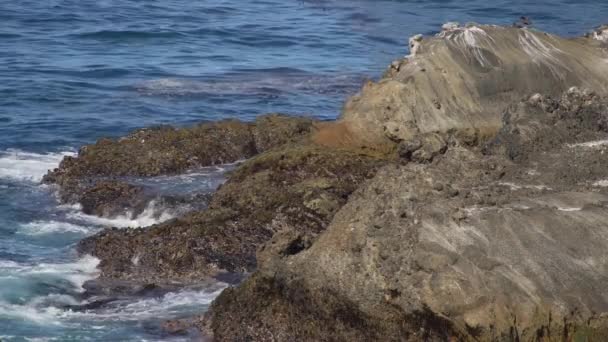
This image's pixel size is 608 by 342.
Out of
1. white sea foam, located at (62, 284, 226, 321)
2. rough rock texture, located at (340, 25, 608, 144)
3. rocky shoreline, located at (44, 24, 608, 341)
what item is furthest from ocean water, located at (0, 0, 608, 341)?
rough rock texture, located at (340, 25, 608, 144)

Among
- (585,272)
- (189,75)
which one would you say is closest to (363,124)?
(585,272)

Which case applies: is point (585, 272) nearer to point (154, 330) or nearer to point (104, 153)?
point (154, 330)

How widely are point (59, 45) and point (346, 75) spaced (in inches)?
408

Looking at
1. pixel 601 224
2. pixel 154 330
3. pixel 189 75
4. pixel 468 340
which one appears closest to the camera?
pixel 468 340

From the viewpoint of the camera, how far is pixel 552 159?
15172 mm

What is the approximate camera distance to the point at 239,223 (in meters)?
17.1

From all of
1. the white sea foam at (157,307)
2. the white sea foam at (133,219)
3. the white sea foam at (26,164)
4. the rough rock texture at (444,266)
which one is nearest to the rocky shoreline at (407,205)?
the rough rock texture at (444,266)

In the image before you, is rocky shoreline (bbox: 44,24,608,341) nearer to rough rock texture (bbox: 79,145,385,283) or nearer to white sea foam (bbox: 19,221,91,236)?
rough rock texture (bbox: 79,145,385,283)

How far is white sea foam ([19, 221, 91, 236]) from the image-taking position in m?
19.0

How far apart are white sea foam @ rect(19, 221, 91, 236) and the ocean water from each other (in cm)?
4

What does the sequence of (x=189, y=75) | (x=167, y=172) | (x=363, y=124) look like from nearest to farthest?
(x=363, y=124), (x=167, y=172), (x=189, y=75)

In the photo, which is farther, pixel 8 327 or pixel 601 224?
pixel 8 327

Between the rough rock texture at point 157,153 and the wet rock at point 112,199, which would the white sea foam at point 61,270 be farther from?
the rough rock texture at point 157,153

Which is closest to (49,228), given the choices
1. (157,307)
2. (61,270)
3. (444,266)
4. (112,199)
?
(112,199)
